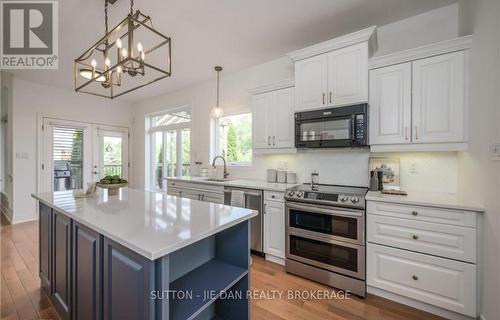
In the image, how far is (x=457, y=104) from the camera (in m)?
1.91

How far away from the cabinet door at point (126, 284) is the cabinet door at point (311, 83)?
2291 millimetres

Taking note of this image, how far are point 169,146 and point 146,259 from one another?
4708 millimetres

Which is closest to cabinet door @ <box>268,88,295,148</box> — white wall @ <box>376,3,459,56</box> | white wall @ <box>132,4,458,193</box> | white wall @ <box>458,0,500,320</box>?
white wall @ <box>132,4,458,193</box>

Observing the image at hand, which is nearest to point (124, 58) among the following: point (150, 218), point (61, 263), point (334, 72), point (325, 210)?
point (150, 218)

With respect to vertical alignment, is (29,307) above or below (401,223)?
below

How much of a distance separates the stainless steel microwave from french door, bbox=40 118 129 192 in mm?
5037

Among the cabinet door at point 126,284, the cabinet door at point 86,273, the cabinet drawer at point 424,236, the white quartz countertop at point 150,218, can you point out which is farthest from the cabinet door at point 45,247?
the cabinet drawer at point 424,236

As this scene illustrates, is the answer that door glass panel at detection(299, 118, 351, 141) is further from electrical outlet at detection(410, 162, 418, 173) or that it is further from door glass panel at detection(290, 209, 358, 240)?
door glass panel at detection(290, 209, 358, 240)

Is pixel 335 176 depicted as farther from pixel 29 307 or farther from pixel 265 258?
pixel 29 307

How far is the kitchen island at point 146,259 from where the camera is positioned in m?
0.99

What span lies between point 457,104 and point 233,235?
226cm

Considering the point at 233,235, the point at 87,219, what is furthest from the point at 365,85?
the point at 87,219

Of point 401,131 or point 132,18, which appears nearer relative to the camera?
point 132,18

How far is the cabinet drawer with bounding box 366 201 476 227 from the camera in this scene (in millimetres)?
1683
